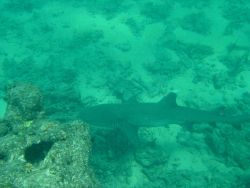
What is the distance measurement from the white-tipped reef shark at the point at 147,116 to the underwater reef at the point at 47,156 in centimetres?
229

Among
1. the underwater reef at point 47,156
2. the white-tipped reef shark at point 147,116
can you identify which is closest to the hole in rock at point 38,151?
the underwater reef at point 47,156

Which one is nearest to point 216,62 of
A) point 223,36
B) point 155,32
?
point 223,36

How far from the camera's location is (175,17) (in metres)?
12.4

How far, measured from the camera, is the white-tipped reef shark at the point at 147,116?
7.31 metres

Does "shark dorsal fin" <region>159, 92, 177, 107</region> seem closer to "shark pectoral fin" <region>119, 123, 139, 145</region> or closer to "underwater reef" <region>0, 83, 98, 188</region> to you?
"shark pectoral fin" <region>119, 123, 139, 145</region>

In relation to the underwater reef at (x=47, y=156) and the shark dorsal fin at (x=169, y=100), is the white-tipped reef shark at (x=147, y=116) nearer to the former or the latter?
the shark dorsal fin at (x=169, y=100)

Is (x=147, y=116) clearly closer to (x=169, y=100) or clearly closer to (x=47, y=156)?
(x=169, y=100)

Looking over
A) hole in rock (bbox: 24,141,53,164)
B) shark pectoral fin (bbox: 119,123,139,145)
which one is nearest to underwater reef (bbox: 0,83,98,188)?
hole in rock (bbox: 24,141,53,164)

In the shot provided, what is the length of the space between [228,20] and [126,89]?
5.87m

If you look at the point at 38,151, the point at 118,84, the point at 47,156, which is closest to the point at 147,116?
the point at 118,84

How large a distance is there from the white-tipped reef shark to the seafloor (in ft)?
1.13

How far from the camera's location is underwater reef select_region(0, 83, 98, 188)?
13.2 ft

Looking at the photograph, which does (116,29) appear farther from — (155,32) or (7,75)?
(7,75)

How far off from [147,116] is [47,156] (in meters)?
3.46
